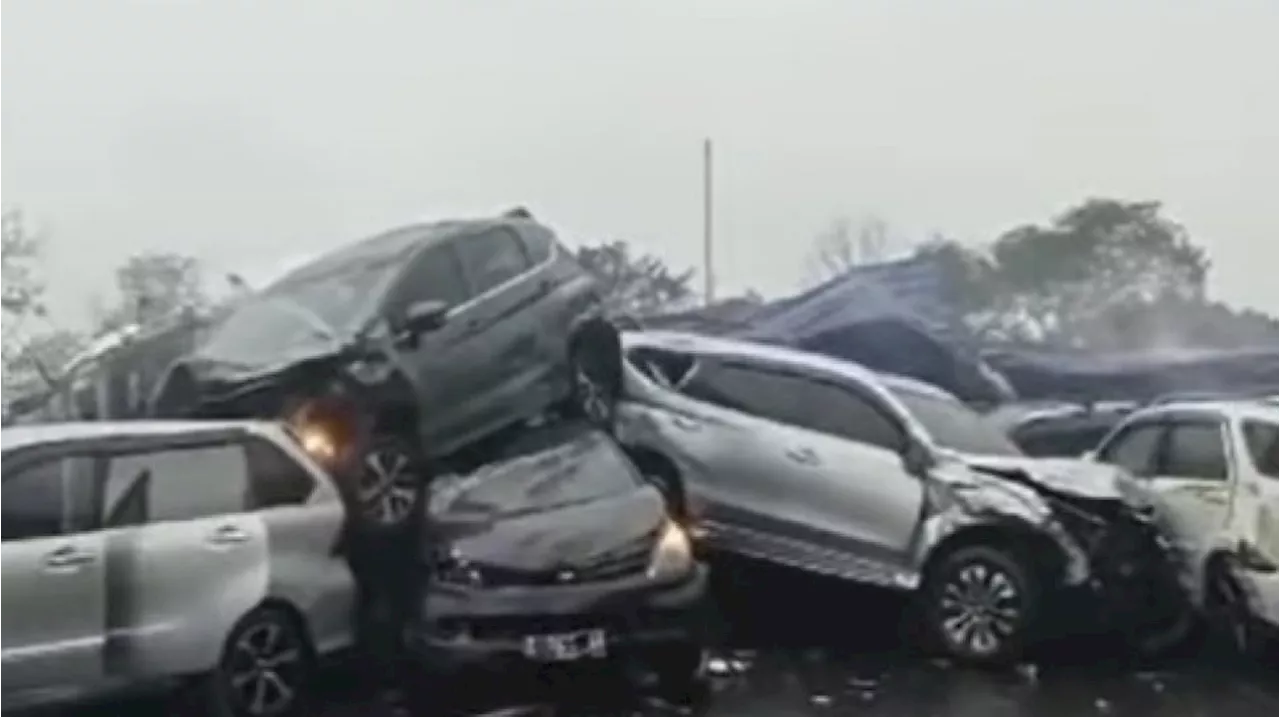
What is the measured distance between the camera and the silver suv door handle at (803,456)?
11.8 meters

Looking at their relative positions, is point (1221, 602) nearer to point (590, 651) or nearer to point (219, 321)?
point (590, 651)

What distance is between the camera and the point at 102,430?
9.55m

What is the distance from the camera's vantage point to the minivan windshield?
12.2 meters

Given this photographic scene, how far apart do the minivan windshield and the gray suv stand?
1.88 meters

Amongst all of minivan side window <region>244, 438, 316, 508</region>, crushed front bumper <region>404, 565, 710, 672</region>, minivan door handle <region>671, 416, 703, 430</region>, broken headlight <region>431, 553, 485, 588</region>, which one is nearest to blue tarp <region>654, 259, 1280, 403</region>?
minivan door handle <region>671, 416, 703, 430</region>

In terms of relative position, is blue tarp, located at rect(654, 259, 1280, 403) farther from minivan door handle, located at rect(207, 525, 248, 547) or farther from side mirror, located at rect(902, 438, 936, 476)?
minivan door handle, located at rect(207, 525, 248, 547)

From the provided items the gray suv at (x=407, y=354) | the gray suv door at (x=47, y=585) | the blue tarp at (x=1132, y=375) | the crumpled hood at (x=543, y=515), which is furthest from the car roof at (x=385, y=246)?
the blue tarp at (x=1132, y=375)

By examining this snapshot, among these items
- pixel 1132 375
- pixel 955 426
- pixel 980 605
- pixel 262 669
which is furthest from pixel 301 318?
pixel 1132 375

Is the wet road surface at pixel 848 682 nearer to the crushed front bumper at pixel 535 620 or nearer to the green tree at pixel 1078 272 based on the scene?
the crushed front bumper at pixel 535 620

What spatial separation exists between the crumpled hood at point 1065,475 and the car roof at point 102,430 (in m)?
4.44

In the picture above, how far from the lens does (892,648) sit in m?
11.9

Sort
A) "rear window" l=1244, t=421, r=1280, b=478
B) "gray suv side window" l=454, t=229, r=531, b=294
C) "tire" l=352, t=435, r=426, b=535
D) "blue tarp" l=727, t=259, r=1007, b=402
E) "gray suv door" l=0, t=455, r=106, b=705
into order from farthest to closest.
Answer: "blue tarp" l=727, t=259, r=1007, b=402, "gray suv side window" l=454, t=229, r=531, b=294, "rear window" l=1244, t=421, r=1280, b=478, "tire" l=352, t=435, r=426, b=535, "gray suv door" l=0, t=455, r=106, b=705

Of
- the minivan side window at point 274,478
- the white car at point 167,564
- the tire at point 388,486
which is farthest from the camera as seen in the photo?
the tire at point 388,486

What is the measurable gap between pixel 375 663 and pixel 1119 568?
4415 mm
